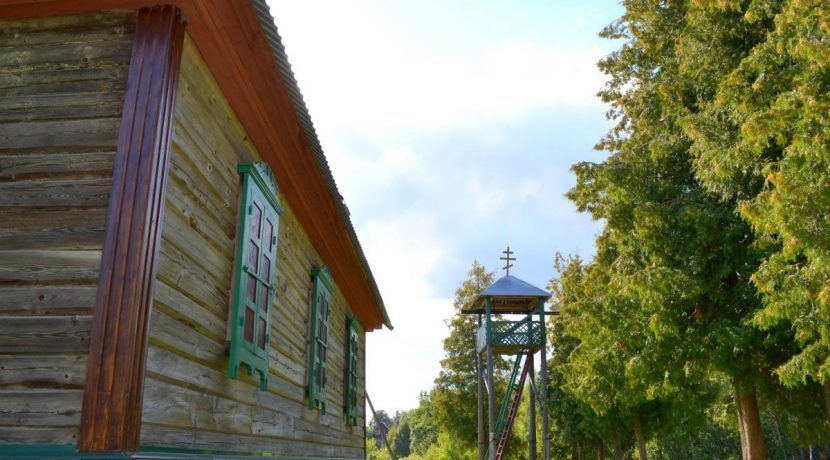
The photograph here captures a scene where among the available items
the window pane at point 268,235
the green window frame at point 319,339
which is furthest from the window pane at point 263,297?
the green window frame at point 319,339

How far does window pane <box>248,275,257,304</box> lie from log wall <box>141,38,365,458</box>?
0.26m

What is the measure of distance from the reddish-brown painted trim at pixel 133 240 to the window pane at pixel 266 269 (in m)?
1.78

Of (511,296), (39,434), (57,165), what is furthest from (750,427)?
(57,165)

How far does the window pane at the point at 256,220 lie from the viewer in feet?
15.9

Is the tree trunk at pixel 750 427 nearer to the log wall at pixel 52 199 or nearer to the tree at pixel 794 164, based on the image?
the tree at pixel 794 164

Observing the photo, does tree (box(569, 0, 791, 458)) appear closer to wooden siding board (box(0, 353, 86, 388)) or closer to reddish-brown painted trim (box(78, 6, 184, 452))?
reddish-brown painted trim (box(78, 6, 184, 452))

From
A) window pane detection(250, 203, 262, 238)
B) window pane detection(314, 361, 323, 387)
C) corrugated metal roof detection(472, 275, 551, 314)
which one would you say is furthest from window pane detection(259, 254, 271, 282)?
corrugated metal roof detection(472, 275, 551, 314)

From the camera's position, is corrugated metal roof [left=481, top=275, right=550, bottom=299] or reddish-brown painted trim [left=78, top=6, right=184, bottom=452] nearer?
reddish-brown painted trim [left=78, top=6, right=184, bottom=452]

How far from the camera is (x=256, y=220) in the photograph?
495 cm

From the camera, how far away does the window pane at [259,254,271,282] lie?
5062 millimetres

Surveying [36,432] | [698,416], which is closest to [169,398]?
[36,432]

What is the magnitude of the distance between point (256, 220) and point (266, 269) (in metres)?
0.45

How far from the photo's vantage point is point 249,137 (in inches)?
203

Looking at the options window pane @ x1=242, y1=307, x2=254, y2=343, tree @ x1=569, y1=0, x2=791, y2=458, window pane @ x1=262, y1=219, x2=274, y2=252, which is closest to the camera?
window pane @ x1=242, y1=307, x2=254, y2=343
